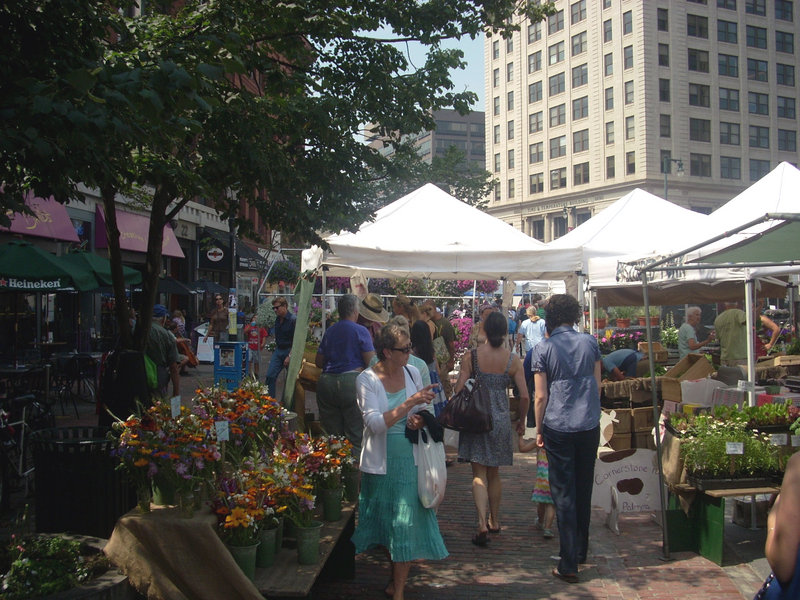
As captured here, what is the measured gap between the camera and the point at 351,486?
549cm

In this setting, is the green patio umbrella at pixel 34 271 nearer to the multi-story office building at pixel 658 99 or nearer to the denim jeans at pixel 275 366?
the denim jeans at pixel 275 366

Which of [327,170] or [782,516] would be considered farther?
[327,170]

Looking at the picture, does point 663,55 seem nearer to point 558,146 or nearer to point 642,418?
point 558,146

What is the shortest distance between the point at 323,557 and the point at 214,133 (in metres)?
4.96

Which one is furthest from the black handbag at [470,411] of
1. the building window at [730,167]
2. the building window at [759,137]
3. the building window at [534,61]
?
the building window at [534,61]

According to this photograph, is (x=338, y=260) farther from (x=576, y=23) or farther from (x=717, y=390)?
(x=576, y=23)

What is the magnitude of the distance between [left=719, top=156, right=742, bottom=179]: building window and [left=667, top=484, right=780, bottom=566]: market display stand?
6349cm

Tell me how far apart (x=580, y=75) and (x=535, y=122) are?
22.0 ft

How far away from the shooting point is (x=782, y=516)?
242 cm

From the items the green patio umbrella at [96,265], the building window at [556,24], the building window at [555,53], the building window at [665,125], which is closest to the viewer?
the green patio umbrella at [96,265]

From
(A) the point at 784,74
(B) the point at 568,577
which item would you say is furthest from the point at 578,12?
(B) the point at 568,577

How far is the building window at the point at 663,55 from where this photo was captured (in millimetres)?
60031

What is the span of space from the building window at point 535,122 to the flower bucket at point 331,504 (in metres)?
68.3

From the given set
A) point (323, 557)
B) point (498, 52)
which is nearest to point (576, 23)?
point (498, 52)
